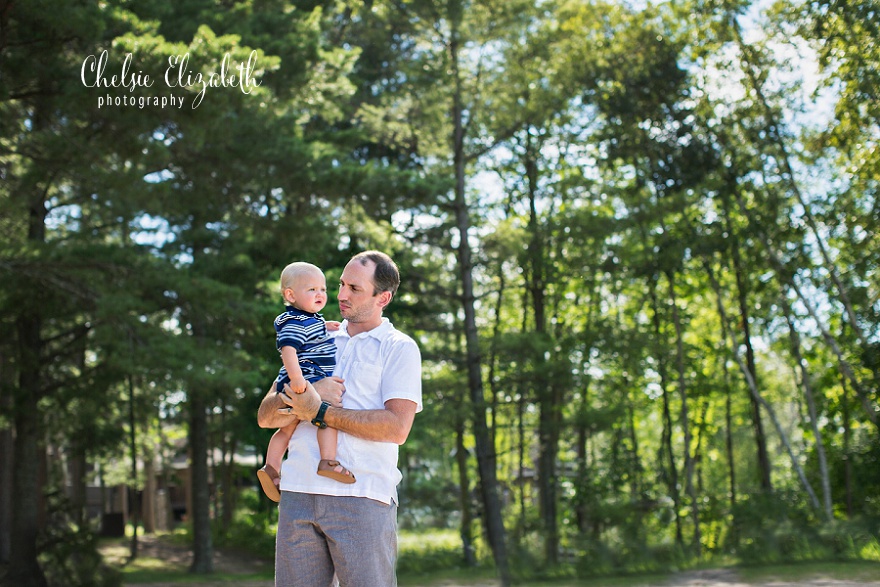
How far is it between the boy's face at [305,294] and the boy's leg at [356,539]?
23.5 inches

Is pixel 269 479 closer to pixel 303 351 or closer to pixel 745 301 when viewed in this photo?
pixel 303 351

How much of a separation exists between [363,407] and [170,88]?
709 cm

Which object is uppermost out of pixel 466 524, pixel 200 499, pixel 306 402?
pixel 306 402

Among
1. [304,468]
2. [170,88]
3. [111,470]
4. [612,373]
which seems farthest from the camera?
[111,470]

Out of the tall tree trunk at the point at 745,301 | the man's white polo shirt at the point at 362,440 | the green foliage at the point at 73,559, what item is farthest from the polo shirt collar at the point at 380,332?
the tall tree trunk at the point at 745,301

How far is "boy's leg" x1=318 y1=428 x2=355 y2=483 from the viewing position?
8.37 ft

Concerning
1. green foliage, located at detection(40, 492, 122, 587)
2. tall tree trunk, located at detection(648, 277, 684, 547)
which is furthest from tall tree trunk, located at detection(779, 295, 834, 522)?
green foliage, located at detection(40, 492, 122, 587)

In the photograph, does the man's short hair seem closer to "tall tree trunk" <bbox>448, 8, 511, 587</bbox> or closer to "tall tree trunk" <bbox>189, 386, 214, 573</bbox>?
"tall tree trunk" <bbox>448, 8, 511, 587</bbox>

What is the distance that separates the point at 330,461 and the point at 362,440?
121 mm

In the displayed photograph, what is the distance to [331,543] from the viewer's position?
256 centimetres

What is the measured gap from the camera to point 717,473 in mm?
29594

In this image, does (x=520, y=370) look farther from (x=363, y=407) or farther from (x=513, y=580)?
(x=363, y=407)

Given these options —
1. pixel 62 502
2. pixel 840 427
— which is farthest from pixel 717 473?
pixel 62 502

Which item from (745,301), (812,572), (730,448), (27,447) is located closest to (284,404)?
(812,572)
